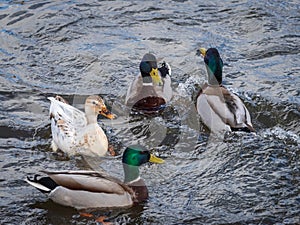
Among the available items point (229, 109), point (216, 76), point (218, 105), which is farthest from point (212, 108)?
point (216, 76)

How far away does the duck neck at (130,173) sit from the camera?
21.3 feet

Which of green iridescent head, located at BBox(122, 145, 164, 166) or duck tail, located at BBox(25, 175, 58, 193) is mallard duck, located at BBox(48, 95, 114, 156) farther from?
duck tail, located at BBox(25, 175, 58, 193)

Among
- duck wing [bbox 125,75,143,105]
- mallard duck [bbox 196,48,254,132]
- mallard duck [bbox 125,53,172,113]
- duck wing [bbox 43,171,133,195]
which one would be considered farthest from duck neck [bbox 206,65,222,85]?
duck wing [bbox 43,171,133,195]

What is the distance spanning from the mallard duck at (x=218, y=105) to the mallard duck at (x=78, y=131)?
131cm

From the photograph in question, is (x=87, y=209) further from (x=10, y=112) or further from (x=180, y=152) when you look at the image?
(x=10, y=112)

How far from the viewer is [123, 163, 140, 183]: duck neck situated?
6.48 meters

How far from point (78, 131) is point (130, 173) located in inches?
42.1

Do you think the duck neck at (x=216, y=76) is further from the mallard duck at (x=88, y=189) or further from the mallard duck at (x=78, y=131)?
the mallard duck at (x=88, y=189)

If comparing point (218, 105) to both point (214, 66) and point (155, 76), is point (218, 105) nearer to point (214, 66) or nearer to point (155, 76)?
point (214, 66)

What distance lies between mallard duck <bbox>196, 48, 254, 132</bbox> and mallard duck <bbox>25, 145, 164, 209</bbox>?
1.69m

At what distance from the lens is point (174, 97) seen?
8.69 m

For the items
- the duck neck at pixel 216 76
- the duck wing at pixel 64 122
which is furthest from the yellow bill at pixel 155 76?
the duck wing at pixel 64 122

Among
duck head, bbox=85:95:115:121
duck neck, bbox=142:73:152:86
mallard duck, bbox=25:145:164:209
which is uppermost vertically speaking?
duck head, bbox=85:95:115:121

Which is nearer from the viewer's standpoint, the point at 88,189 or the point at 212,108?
the point at 88,189
